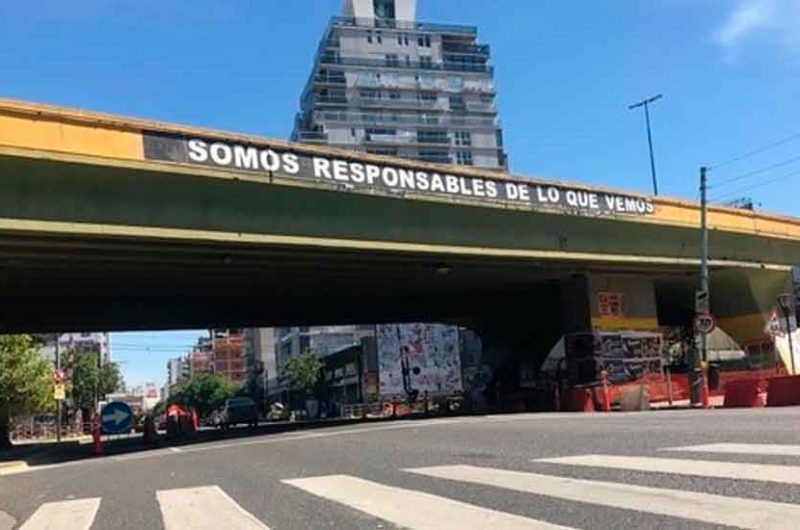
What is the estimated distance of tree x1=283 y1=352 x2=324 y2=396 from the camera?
10312 centimetres

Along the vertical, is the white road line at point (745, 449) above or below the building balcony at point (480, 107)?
below

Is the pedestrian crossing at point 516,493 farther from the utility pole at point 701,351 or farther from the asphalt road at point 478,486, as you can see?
the utility pole at point 701,351

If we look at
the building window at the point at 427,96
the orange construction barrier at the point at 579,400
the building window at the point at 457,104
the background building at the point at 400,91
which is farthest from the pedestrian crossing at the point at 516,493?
the building window at the point at 457,104

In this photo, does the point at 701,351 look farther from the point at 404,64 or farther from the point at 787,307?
the point at 404,64

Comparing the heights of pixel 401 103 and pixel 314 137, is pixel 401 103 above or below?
above

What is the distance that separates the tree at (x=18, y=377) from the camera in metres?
44.8

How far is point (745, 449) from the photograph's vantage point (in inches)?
427

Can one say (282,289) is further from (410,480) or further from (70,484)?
(410,480)

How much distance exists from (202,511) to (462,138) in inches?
5769

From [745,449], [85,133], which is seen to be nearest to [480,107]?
Answer: [85,133]

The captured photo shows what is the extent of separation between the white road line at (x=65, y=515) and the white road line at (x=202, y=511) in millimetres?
788

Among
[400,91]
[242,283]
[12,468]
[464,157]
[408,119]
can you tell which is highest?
[400,91]

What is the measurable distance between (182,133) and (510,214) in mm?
11644

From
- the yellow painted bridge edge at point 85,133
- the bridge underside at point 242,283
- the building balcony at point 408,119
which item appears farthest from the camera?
the building balcony at point 408,119
